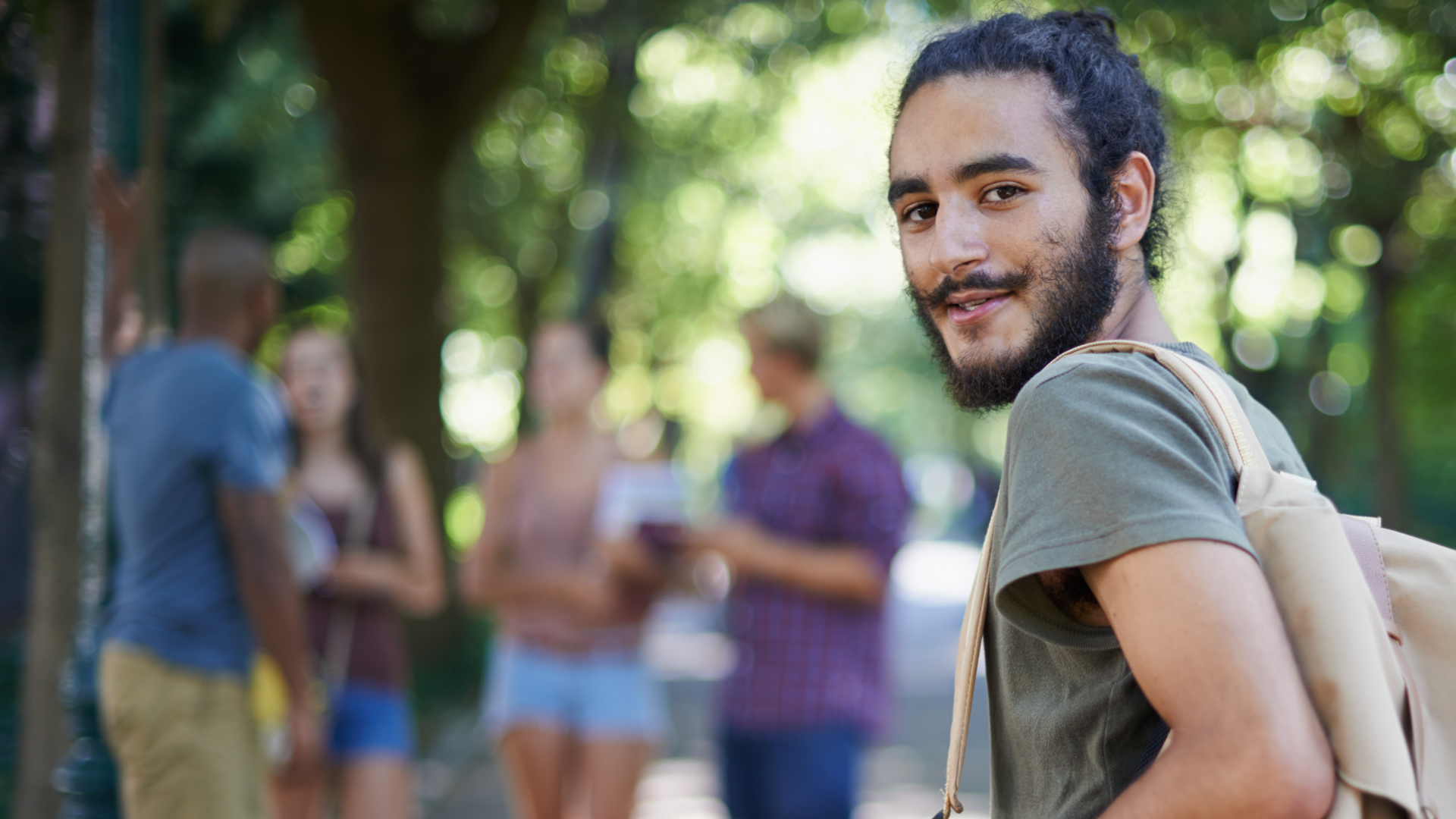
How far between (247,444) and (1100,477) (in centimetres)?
291

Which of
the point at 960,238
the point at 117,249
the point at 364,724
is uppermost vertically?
the point at 117,249

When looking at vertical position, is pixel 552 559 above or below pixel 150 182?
below

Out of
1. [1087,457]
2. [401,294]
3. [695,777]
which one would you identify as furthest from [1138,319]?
[401,294]

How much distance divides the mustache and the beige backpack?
0.19 metres

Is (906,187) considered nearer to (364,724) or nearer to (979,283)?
(979,283)

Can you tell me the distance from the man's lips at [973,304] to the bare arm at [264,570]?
2551mm

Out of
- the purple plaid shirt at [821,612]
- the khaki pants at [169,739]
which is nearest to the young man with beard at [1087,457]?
the purple plaid shirt at [821,612]

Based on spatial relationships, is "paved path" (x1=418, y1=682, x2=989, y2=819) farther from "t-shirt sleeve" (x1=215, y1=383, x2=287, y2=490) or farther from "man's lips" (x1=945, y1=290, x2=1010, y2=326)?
"man's lips" (x1=945, y1=290, x2=1010, y2=326)

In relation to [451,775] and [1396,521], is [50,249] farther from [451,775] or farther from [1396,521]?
[1396,521]

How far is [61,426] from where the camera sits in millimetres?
4113

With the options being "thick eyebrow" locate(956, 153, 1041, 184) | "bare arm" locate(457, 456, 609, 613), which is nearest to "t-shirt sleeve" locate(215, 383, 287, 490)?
"bare arm" locate(457, 456, 609, 613)

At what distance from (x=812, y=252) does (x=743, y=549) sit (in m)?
29.1

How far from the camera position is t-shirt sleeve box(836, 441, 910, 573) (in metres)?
4.31

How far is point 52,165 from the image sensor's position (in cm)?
416
